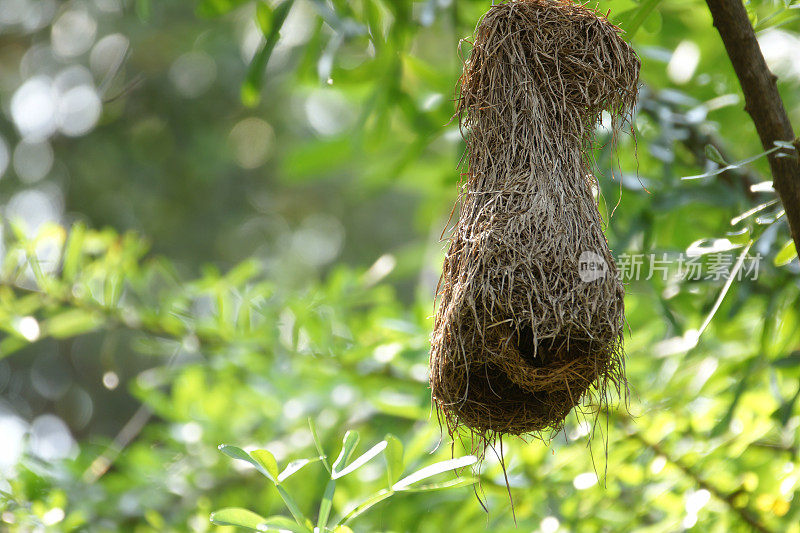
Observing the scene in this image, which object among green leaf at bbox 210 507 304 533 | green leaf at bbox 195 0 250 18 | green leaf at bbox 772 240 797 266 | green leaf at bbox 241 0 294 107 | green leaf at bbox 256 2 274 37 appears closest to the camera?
green leaf at bbox 210 507 304 533

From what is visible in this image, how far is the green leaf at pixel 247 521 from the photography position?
97 centimetres

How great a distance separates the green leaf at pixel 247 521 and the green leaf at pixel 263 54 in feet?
3.15

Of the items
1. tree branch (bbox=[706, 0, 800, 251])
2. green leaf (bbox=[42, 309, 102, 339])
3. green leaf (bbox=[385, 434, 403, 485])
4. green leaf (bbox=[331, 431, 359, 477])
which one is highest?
tree branch (bbox=[706, 0, 800, 251])

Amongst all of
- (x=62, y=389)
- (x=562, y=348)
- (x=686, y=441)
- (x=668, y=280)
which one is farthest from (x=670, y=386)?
(x=62, y=389)

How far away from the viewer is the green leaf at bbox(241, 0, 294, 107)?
1.49 meters

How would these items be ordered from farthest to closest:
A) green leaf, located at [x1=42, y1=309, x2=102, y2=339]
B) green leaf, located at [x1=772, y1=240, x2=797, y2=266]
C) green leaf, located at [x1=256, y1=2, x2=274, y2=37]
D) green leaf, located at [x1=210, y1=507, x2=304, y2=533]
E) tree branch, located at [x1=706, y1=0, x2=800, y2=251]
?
green leaf, located at [x1=42, y1=309, x2=102, y2=339] → green leaf, located at [x1=256, y1=2, x2=274, y2=37] → green leaf, located at [x1=772, y1=240, x2=797, y2=266] → tree branch, located at [x1=706, y1=0, x2=800, y2=251] → green leaf, located at [x1=210, y1=507, x2=304, y2=533]

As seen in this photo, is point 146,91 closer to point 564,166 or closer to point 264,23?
point 264,23

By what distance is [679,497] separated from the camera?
161cm

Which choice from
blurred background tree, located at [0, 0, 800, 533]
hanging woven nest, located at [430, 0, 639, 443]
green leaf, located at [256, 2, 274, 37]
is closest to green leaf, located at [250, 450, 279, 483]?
hanging woven nest, located at [430, 0, 639, 443]

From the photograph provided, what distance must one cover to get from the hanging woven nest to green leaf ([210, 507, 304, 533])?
28 centimetres

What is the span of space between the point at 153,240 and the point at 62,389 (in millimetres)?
1452

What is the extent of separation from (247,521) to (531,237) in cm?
57

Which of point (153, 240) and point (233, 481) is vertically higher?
point (233, 481)

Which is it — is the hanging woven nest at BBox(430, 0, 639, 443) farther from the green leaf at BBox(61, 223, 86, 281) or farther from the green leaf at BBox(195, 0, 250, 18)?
the green leaf at BBox(61, 223, 86, 281)
